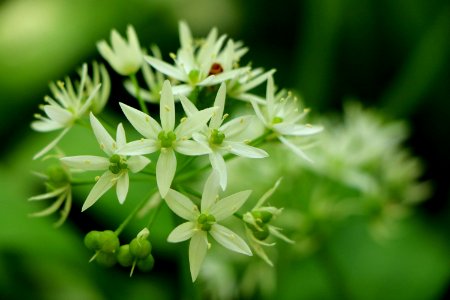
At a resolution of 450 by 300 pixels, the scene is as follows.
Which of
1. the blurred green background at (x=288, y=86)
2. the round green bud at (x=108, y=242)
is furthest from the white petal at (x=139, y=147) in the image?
the blurred green background at (x=288, y=86)

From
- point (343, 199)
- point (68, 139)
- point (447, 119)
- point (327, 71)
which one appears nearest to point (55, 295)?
point (68, 139)

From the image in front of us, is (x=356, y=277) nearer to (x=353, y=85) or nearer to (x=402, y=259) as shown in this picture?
(x=402, y=259)

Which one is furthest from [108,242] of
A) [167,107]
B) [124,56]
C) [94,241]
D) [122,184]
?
[124,56]

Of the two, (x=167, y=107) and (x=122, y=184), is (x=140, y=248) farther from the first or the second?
(x=167, y=107)

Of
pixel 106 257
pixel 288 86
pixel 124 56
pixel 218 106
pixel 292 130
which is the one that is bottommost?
pixel 106 257

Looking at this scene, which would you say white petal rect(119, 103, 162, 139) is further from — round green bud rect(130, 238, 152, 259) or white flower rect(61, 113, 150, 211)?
round green bud rect(130, 238, 152, 259)

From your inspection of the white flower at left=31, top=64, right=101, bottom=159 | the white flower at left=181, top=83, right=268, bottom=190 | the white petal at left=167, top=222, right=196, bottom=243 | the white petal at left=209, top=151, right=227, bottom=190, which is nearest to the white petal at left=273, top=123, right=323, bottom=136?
the white flower at left=181, top=83, right=268, bottom=190
